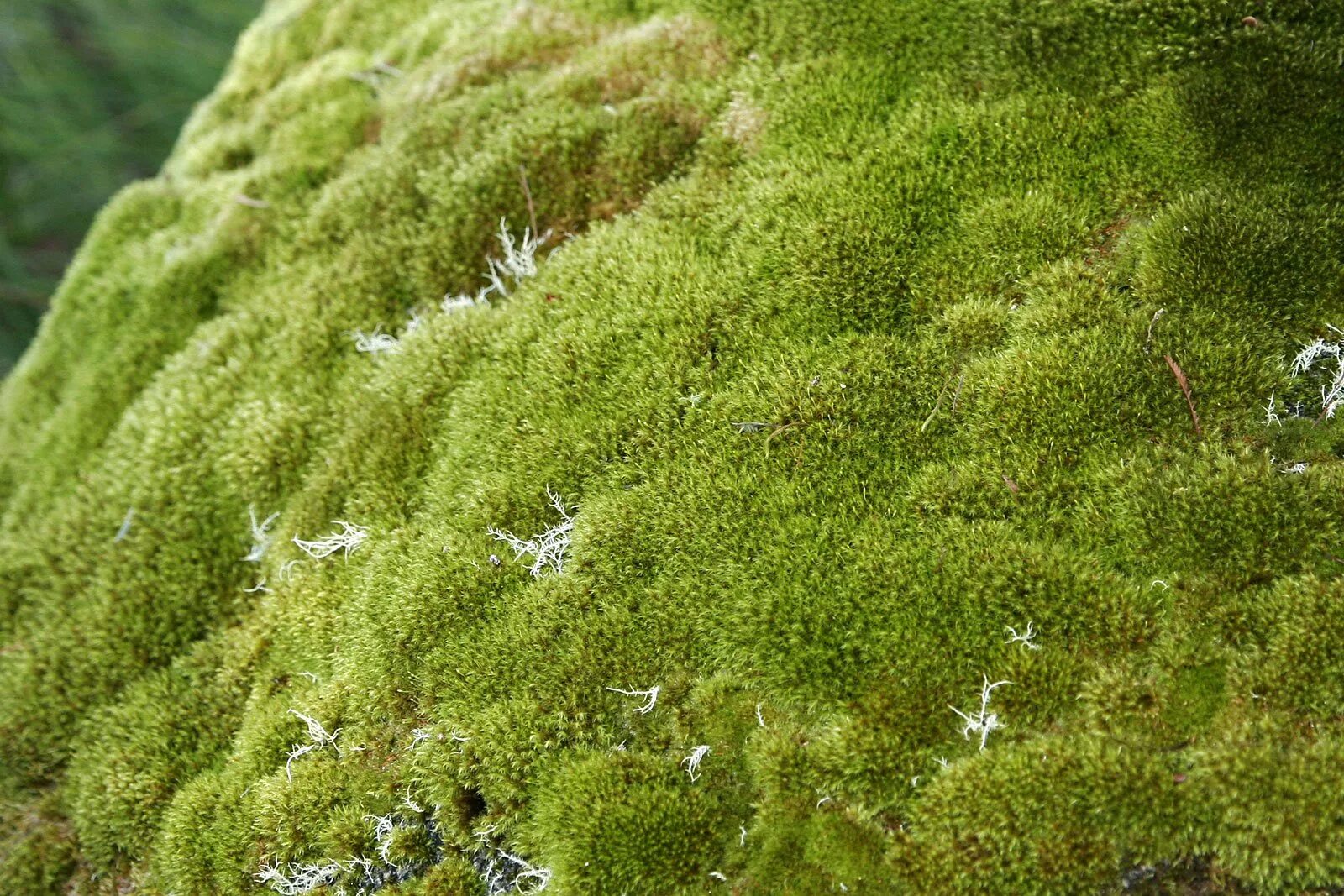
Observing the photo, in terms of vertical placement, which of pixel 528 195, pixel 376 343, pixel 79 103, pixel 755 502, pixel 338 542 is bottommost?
pixel 755 502

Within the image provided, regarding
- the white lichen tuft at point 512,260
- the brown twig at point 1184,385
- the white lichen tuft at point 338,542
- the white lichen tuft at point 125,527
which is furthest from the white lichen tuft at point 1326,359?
the white lichen tuft at point 125,527

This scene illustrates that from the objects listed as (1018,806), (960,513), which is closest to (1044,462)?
A: (960,513)

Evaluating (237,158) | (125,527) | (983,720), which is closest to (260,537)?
(125,527)

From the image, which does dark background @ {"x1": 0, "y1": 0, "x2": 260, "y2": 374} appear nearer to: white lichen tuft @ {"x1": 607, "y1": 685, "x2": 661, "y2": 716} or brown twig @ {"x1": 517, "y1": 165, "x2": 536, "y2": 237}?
brown twig @ {"x1": 517, "y1": 165, "x2": 536, "y2": 237}

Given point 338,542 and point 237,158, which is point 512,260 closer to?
point 338,542

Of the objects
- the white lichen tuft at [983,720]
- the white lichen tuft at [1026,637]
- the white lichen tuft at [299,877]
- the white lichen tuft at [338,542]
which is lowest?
the white lichen tuft at [983,720]

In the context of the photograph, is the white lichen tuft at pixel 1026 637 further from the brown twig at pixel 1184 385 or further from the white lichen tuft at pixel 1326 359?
the white lichen tuft at pixel 1326 359
